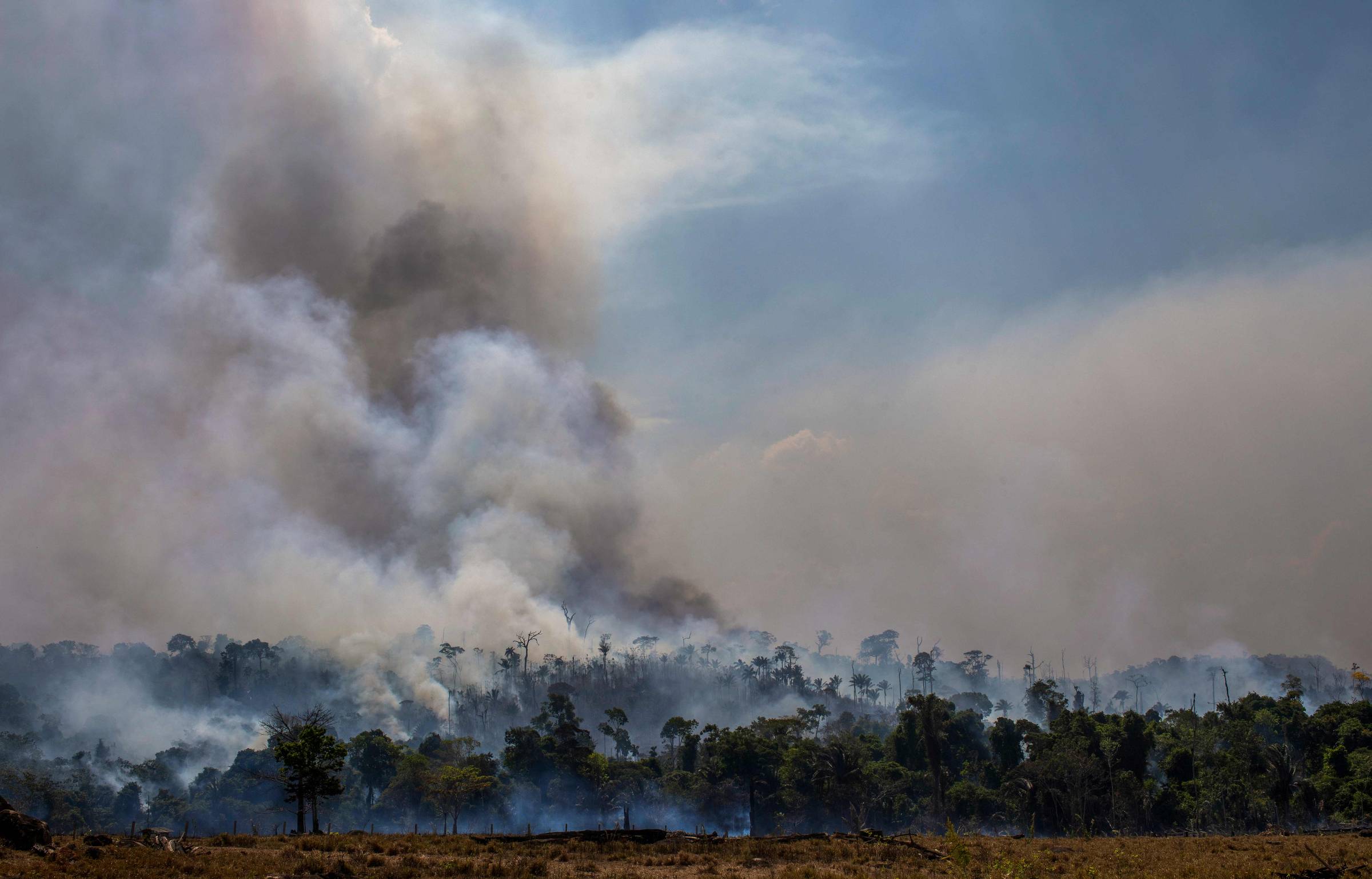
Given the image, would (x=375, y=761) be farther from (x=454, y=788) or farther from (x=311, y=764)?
(x=311, y=764)

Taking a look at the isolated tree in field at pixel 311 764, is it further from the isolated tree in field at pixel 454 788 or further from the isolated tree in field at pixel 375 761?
the isolated tree in field at pixel 375 761

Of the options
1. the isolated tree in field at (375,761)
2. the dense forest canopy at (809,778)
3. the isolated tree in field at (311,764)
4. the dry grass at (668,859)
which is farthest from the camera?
→ the isolated tree in field at (375,761)

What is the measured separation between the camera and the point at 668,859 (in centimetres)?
4162

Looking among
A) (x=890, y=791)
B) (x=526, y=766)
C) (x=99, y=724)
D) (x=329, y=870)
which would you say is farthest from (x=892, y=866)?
(x=99, y=724)

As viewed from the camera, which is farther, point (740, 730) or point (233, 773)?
point (233, 773)

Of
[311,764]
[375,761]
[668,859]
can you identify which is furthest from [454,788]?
[668,859]

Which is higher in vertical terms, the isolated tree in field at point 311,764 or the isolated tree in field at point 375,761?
the isolated tree in field at point 311,764

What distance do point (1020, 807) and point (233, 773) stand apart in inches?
3857

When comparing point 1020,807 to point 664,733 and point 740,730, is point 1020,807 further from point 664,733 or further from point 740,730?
point 664,733

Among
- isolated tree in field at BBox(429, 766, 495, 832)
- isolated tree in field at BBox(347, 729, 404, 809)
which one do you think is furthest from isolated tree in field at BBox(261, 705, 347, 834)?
isolated tree in field at BBox(347, 729, 404, 809)

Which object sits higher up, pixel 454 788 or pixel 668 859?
pixel 668 859

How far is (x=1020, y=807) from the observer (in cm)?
8838

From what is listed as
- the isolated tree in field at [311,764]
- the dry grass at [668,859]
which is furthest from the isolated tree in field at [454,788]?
the dry grass at [668,859]

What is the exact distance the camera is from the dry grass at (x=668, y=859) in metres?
33.8
